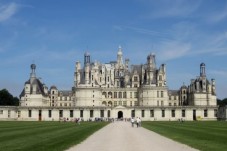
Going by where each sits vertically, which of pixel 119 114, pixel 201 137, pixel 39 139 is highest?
pixel 119 114

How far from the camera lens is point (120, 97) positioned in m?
151

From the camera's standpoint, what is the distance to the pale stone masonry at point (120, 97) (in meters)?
139

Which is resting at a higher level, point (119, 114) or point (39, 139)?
point (119, 114)

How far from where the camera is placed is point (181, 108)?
13938 cm

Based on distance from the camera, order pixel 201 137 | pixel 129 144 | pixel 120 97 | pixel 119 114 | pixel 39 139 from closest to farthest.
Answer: pixel 129 144 → pixel 39 139 → pixel 201 137 → pixel 119 114 → pixel 120 97

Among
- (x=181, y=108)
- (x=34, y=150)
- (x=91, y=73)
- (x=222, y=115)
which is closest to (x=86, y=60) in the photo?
(x=91, y=73)

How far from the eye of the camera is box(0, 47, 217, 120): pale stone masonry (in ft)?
455

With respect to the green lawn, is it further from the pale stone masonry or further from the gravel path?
the pale stone masonry

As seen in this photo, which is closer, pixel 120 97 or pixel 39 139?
pixel 39 139

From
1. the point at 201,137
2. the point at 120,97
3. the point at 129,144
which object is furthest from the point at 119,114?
the point at 129,144

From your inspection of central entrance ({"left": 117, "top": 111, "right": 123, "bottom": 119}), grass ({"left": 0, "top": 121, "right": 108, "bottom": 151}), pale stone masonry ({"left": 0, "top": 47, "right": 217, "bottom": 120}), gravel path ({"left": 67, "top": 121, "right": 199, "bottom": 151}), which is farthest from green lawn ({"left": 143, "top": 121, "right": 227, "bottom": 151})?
central entrance ({"left": 117, "top": 111, "right": 123, "bottom": 119})

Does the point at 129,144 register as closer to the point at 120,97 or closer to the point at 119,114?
the point at 119,114

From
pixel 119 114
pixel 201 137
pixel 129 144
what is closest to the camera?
pixel 129 144

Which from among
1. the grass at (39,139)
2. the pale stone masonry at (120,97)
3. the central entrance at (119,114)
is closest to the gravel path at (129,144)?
the grass at (39,139)
